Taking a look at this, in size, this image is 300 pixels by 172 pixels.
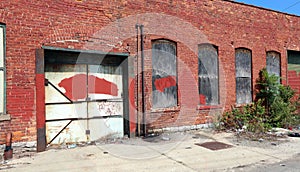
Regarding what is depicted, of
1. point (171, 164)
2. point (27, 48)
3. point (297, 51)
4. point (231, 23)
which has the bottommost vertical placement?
point (171, 164)

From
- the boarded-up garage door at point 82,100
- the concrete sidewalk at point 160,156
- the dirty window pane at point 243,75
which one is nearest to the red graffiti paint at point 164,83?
the boarded-up garage door at point 82,100

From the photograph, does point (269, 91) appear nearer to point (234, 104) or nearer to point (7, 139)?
point (234, 104)

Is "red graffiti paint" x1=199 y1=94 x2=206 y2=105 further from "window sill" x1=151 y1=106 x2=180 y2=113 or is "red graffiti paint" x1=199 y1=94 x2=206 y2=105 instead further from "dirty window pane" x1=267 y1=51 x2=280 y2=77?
"dirty window pane" x1=267 y1=51 x2=280 y2=77

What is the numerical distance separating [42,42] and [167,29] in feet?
14.3

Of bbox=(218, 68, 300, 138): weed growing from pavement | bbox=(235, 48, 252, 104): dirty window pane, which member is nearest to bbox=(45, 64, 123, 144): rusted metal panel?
bbox=(218, 68, 300, 138): weed growing from pavement

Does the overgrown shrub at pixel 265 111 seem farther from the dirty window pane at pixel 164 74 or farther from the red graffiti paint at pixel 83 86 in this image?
the red graffiti paint at pixel 83 86

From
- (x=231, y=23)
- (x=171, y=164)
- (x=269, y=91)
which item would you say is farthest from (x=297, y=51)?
(x=171, y=164)

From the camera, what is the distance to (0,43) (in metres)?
5.99

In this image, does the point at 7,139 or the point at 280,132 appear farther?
the point at 280,132

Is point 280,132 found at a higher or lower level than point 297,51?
lower

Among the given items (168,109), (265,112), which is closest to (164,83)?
(168,109)

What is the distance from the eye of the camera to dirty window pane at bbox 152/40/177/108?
850cm

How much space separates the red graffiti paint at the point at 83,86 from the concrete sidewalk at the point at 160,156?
1.65 meters

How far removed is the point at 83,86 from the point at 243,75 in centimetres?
722
